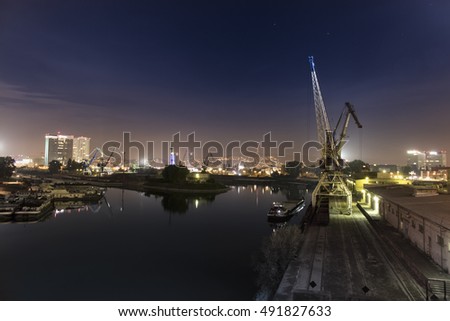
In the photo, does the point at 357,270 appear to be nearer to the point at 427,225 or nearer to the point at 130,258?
the point at 427,225

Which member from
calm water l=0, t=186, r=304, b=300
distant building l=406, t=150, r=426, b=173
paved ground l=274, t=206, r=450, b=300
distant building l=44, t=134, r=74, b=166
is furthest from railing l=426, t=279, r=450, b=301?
distant building l=44, t=134, r=74, b=166

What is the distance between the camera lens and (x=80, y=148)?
190 metres

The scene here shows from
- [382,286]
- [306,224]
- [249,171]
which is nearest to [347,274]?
[382,286]

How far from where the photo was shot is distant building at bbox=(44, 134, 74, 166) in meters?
169

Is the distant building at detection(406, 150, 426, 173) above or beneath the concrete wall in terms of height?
above

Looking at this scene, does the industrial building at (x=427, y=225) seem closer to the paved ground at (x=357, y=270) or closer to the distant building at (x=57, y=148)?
the paved ground at (x=357, y=270)

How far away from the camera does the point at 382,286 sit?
29.3ft

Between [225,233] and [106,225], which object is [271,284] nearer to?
[225,233]

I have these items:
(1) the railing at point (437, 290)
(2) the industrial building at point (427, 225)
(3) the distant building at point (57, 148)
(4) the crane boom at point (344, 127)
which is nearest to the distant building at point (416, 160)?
(4) the crane boom at point (344, 127)

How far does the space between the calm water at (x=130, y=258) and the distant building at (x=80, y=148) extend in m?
170

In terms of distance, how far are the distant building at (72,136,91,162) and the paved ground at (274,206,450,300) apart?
19061 centimetres

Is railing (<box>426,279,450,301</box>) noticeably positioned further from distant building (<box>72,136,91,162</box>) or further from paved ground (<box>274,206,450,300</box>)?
distant building (<box>72,136,91,162</box>)

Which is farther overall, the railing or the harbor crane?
the harbor crane

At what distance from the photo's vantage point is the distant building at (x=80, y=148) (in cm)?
18400
